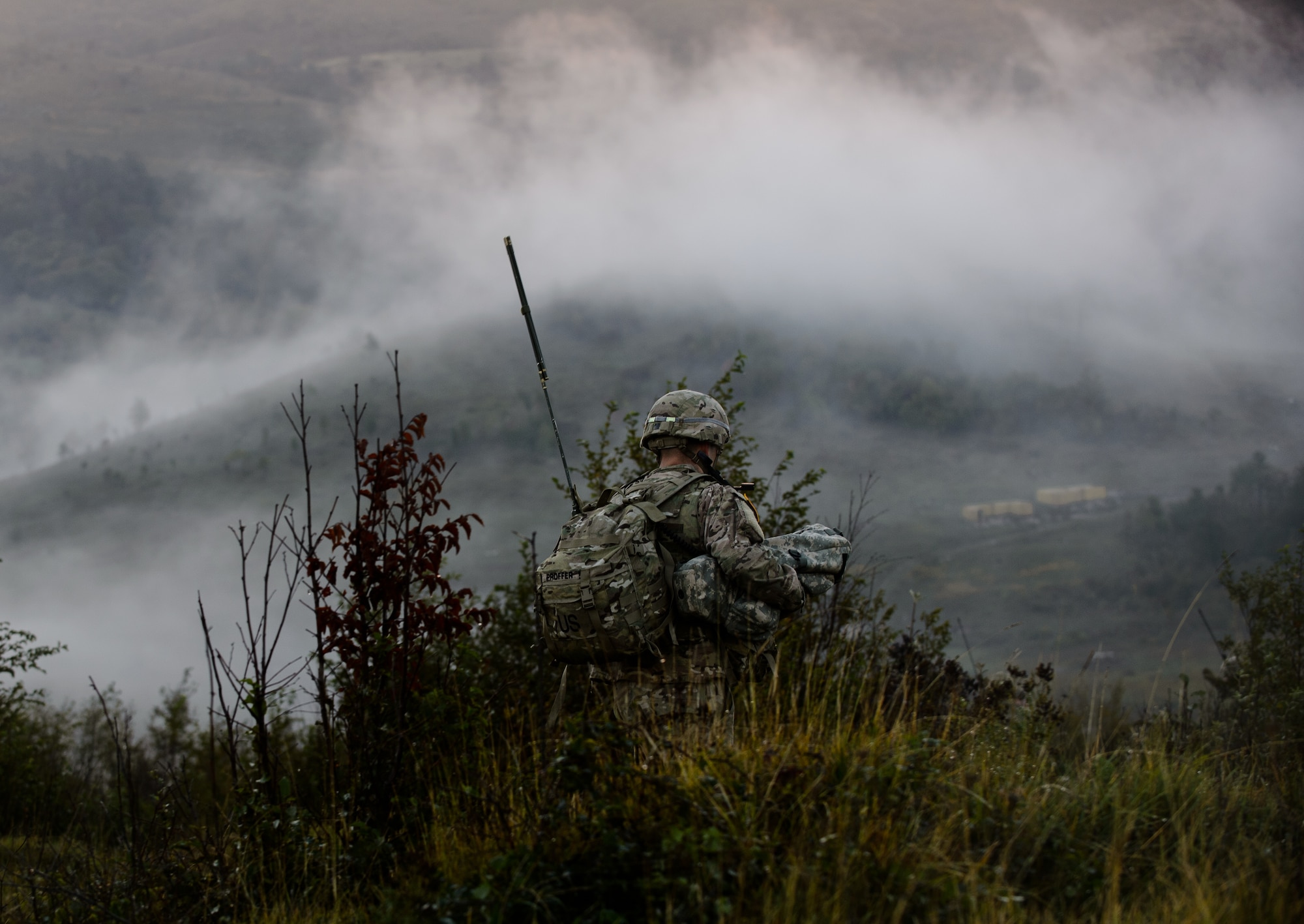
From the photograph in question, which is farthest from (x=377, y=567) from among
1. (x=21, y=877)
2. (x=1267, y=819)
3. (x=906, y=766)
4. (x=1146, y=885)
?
(x=1267, y=819)

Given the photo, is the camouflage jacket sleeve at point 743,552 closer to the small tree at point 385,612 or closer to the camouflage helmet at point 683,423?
the camouflage helmet at point 683,423

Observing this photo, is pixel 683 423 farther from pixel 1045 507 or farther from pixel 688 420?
pixel 1045 507

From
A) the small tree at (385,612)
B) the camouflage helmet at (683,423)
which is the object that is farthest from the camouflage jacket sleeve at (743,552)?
the small tree at (385,612)

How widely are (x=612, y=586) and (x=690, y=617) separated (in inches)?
19.0

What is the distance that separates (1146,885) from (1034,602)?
528 feet

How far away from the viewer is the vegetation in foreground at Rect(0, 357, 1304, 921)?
321cm

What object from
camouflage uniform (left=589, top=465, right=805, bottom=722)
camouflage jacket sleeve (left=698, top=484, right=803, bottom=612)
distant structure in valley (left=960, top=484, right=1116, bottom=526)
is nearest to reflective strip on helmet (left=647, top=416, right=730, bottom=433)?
camouflage uniform (left=589, top=465, right=805, bottom=722)

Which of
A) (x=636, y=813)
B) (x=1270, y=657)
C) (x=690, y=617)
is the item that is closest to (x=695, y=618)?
(x=690, y=617)

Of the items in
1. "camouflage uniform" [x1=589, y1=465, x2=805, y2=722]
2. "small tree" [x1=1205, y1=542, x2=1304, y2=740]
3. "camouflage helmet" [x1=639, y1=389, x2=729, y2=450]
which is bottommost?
"small tree" [x1=1205, y1=542, x2=1304, y2=740]

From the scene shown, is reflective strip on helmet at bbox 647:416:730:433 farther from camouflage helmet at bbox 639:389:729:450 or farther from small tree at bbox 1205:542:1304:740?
small tree at bbox 1205:542:1304:740

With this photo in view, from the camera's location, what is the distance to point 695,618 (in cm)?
473

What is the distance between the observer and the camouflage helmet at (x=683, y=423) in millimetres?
5047

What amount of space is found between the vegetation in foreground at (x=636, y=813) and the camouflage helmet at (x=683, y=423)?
1.34 m

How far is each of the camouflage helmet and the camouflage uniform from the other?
27 cm
